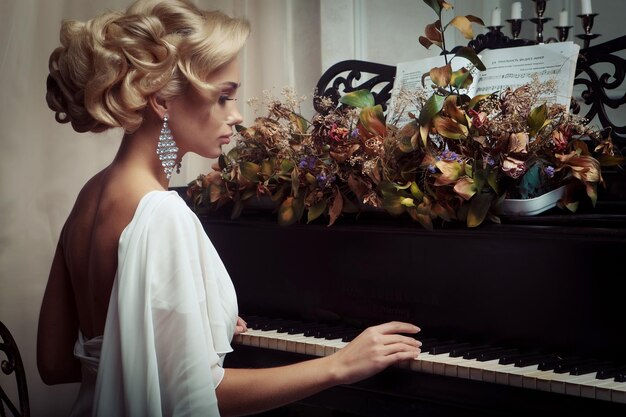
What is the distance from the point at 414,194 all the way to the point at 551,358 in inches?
18.7

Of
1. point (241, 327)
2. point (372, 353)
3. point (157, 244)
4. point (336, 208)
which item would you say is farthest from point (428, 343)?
point (157, 244)

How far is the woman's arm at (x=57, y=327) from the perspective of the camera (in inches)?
75.7

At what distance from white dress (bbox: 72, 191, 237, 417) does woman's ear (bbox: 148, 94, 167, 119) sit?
0.20 meters

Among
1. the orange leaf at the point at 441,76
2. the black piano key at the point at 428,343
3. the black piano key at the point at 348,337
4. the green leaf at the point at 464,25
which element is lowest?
the black piano key at the point at 348,337

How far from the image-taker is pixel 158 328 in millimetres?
1561

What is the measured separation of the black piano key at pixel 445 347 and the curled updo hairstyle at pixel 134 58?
756 millimetres

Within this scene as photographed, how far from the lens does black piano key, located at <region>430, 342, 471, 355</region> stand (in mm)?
1881

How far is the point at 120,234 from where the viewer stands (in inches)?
64.1

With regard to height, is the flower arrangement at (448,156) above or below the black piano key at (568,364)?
above

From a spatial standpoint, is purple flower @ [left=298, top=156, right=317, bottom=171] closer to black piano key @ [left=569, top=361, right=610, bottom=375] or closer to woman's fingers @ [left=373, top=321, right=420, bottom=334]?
woman's fingers @ [left=373, top=321, right=420, bottom=334]

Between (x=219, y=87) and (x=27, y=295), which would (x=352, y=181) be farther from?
(x=27, y=295)

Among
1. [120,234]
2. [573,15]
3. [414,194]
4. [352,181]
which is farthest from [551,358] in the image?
[573,15]

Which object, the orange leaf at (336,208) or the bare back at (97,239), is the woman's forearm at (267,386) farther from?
the orange leaf at (336,208)

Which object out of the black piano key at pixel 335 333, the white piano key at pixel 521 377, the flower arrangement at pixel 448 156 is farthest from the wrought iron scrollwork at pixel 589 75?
the black piano key at pixel 335 333
